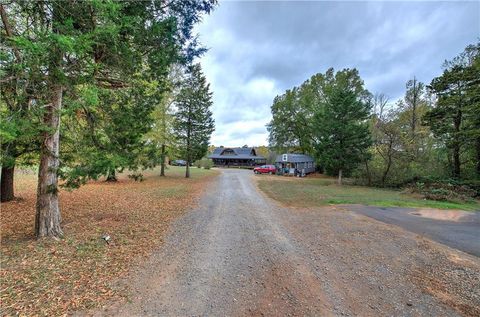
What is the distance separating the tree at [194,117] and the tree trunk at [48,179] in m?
15.8

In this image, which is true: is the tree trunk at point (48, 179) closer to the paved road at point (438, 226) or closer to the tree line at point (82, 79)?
the tree line at point (82, 79)

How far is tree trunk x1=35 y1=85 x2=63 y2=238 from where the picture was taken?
5.00m

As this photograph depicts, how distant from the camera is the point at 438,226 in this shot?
7.69 m

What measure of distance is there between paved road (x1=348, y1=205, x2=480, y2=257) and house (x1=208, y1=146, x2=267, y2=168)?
137ft

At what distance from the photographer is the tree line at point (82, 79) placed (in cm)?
377

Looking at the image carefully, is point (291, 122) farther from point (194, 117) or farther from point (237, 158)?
point (194, 117)

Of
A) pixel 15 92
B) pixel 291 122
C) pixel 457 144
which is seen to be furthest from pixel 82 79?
pixel 291 122

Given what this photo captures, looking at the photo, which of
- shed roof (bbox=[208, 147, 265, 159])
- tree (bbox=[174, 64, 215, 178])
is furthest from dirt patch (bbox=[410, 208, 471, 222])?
shed roof (bbox=[208, 147, 265, 159])

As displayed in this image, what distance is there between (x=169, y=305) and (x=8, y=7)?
6639 millimetres

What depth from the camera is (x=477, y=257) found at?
5102mm

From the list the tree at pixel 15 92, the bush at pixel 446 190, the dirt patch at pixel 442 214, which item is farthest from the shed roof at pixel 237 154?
the tree at pixel 15 92

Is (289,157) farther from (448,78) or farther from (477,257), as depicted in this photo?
(477,257)

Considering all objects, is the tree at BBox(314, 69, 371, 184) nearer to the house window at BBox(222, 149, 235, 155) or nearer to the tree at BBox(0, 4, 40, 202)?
the tree at BBox(0, 4, 40, 202)

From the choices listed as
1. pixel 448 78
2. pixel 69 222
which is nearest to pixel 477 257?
pixel 69 222
